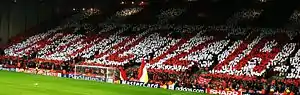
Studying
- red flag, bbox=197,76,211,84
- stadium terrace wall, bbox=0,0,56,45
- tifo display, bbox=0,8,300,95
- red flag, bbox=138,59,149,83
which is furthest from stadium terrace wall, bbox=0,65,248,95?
stadium terrace wall, bbox=0,0,56,45

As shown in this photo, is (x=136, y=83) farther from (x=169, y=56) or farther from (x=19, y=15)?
(x=19, y=15)

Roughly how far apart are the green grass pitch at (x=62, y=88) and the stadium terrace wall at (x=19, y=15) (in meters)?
21.4

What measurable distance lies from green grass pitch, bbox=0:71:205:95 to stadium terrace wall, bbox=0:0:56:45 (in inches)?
844

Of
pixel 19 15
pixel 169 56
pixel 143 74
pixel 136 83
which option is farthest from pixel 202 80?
pixel 19 15

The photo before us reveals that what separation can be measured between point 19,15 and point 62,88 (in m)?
30.4

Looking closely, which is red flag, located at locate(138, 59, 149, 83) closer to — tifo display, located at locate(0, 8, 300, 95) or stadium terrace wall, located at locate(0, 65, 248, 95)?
tifo display, located at locate(0, 8, 300, 95)

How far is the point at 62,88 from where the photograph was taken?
36.8 metres

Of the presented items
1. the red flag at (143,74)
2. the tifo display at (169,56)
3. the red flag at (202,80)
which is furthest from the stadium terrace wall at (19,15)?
the red flag at (202,80)

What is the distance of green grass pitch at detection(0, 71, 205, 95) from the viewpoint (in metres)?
34.5

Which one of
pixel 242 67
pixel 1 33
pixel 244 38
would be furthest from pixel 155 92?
pixel 1 33

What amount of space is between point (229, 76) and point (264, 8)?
671 inches

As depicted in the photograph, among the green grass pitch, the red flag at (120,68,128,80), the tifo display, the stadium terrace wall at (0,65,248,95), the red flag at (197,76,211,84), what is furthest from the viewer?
the red flag at (120,68,128,80)

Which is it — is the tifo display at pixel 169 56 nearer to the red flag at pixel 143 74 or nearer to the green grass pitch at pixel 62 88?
the red flag at pixel 143 74

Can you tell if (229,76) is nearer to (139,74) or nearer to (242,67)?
(242,67)
